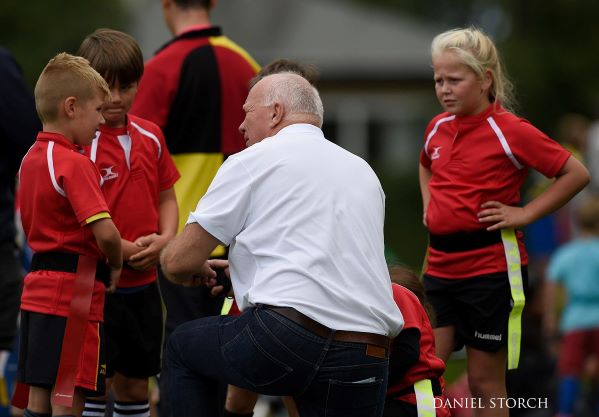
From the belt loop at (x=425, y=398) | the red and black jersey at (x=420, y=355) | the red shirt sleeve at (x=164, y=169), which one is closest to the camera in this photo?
the belt loop at (x=425, y=398)

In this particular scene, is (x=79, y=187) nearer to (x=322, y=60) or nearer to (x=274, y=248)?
(x=274, y=248)

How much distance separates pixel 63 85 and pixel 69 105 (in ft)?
0.28

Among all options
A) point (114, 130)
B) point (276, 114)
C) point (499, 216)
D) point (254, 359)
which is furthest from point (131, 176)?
point (499, 216)

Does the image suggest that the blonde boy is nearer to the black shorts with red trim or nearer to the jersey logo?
the black shorts with red trim

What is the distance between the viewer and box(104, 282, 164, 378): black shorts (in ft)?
18.6

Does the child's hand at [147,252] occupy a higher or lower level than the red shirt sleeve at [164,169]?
lower

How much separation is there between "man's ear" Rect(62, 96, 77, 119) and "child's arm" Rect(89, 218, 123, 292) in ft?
1.57

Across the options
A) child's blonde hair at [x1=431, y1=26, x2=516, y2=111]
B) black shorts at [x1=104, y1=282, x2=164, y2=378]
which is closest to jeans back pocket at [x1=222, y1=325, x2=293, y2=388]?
black shorts at [x1=104, y1=282, x2=164, y2=378]

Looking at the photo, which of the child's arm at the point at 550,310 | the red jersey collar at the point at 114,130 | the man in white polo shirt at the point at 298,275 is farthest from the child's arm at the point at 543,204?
the child's arm at the point at 550,310

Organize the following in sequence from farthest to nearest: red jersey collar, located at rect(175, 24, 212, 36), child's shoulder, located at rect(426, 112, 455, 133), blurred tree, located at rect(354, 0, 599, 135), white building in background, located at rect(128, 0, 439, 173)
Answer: white building in background, located at rect(128, 0, 439, 173)
blurred tree, located at rect(354, 0, 599, 135)
red jersey collar, located at rect(175, 24, 212, 36)
child's shoulder, located at rect(426, 112, 455, 133)

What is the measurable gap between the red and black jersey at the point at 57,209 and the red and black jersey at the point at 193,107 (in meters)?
1.26

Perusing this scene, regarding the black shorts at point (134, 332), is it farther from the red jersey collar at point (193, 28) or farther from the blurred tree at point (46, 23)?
the blurred tree at point (46, 23)

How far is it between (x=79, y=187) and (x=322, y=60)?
28620 millimetres

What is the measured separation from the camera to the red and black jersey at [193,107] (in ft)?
21.0
